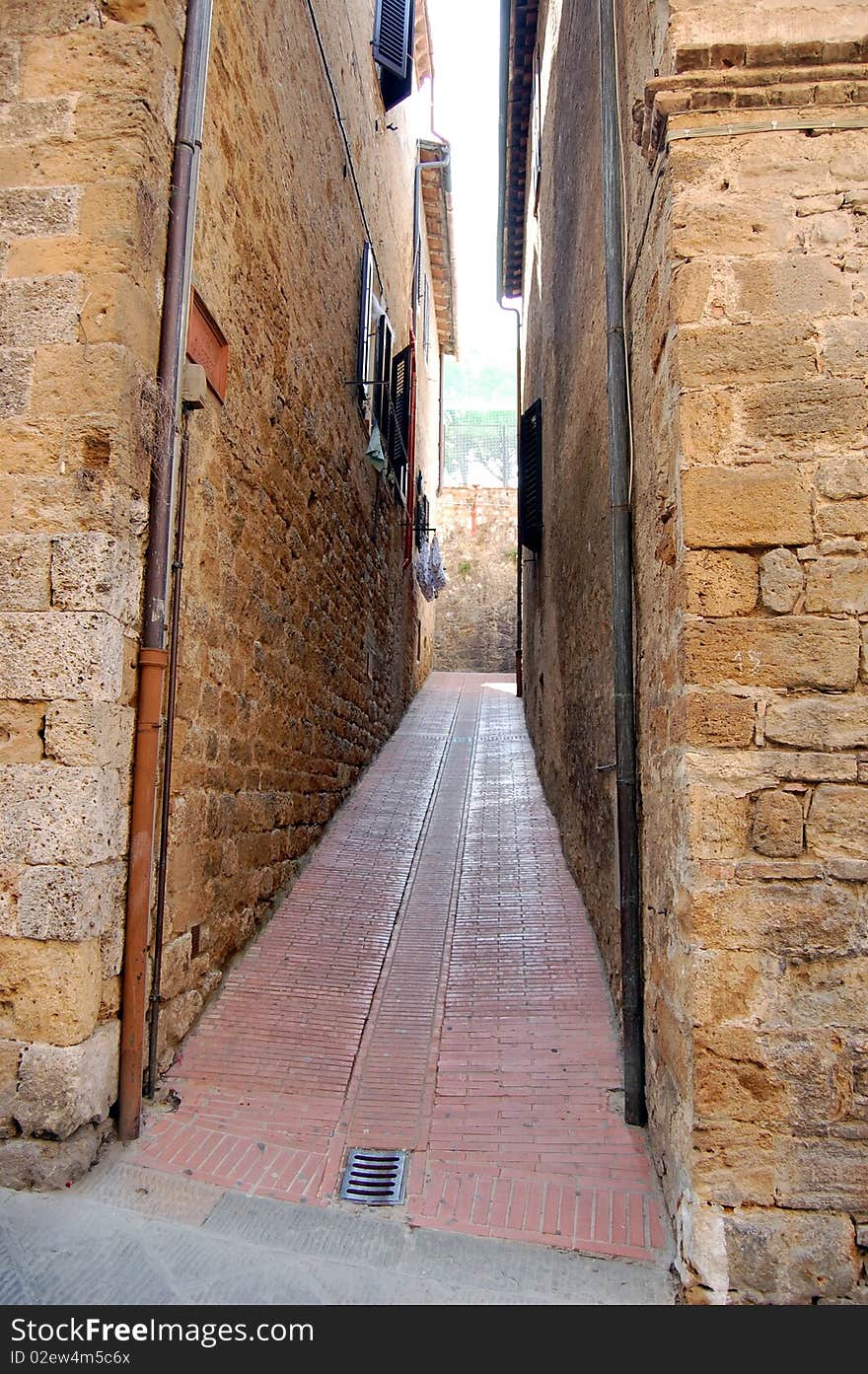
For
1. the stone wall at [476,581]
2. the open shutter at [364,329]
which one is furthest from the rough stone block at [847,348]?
the stone wall at [476,581]

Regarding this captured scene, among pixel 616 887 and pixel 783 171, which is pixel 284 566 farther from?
pixel 783 171

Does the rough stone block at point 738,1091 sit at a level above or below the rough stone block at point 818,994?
below

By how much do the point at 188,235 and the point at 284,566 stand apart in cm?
222

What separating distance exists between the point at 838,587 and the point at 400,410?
28.3ft

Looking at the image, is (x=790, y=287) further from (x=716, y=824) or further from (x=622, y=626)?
(x=716, y=824)

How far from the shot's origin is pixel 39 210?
11.1 feet

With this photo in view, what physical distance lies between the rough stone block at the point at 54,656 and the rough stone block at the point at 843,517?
2.54 metres

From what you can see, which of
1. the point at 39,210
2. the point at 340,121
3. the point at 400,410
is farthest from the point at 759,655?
the point at 400,410

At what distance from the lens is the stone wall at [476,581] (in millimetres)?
20016

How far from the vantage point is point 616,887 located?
13.9 ft

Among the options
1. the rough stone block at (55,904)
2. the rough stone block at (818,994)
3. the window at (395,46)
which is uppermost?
the window at (395,46)

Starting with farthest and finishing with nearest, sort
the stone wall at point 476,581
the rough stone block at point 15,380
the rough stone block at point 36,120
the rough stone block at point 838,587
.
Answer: the stone wall at point 476,581 < the rough stone block at point 36,120 < the rough stone block at point 15,380 < the rough stone block at point 838,587

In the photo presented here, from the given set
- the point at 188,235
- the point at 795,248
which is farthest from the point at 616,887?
the point at 188,235

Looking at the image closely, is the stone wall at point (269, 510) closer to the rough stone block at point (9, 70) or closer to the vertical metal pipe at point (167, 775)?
the vertical metal pipe at point (167, 775)
